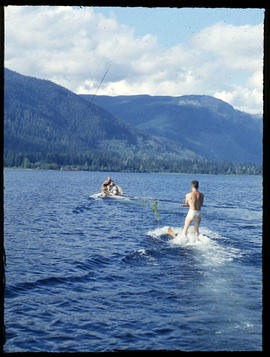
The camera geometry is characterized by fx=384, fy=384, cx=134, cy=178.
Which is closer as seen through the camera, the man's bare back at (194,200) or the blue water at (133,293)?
the blue water at (133,293)

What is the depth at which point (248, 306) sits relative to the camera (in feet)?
34.7

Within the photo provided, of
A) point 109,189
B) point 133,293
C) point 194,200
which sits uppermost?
point 194,200

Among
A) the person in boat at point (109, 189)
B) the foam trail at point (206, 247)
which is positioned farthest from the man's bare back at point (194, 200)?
the person in boat at point (109, 189)

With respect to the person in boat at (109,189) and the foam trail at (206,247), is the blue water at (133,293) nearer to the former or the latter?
the foam trail at (206,247)

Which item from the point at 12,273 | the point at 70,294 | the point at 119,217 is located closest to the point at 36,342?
the point at 70,294

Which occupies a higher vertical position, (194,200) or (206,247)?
(194,200)

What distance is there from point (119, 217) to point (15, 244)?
15035 mm

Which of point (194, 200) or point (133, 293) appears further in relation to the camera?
point (194, 200)

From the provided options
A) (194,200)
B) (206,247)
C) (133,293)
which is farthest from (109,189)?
(133,293)

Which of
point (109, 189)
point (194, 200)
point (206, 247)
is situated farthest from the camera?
point (109, 189)

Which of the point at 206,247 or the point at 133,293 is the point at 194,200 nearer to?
the point at 206,247

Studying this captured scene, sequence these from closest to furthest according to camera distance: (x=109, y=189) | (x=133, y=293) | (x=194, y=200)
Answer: (x=133, y=293)
(x=194, y=200)
(x=109, y=189)

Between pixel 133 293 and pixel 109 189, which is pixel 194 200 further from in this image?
pixel 109 189
